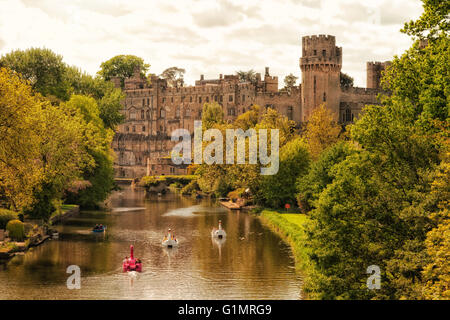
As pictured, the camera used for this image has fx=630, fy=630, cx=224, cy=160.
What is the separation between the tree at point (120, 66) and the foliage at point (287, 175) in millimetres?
84004

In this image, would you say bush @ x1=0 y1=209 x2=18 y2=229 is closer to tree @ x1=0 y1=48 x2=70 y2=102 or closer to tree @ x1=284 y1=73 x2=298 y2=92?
tree @ x1=0 y1=48 x2=70 y2=102

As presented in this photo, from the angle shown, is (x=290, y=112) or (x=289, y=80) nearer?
(x=290, y=112)

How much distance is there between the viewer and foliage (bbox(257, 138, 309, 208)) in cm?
5656

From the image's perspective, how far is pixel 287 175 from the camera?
186ft

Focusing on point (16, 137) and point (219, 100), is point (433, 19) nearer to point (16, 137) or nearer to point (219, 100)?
point (16, 137)

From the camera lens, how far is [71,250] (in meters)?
37.8

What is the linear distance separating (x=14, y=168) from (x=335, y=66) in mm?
63048

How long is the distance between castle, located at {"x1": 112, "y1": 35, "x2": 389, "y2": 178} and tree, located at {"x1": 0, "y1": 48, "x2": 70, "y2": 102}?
115 feet

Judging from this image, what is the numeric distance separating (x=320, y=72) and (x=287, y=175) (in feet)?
126

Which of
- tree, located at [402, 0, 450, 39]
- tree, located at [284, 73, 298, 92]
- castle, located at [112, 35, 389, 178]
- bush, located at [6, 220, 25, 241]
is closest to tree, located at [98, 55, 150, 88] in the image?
castle, located at [112, 35, 389, 178]

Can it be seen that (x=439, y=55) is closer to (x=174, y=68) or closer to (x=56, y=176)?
(x=56, y=176)

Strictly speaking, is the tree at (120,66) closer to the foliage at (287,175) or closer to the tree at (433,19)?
the foliage at (287,175)

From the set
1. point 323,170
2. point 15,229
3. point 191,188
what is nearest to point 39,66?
point 191,188
